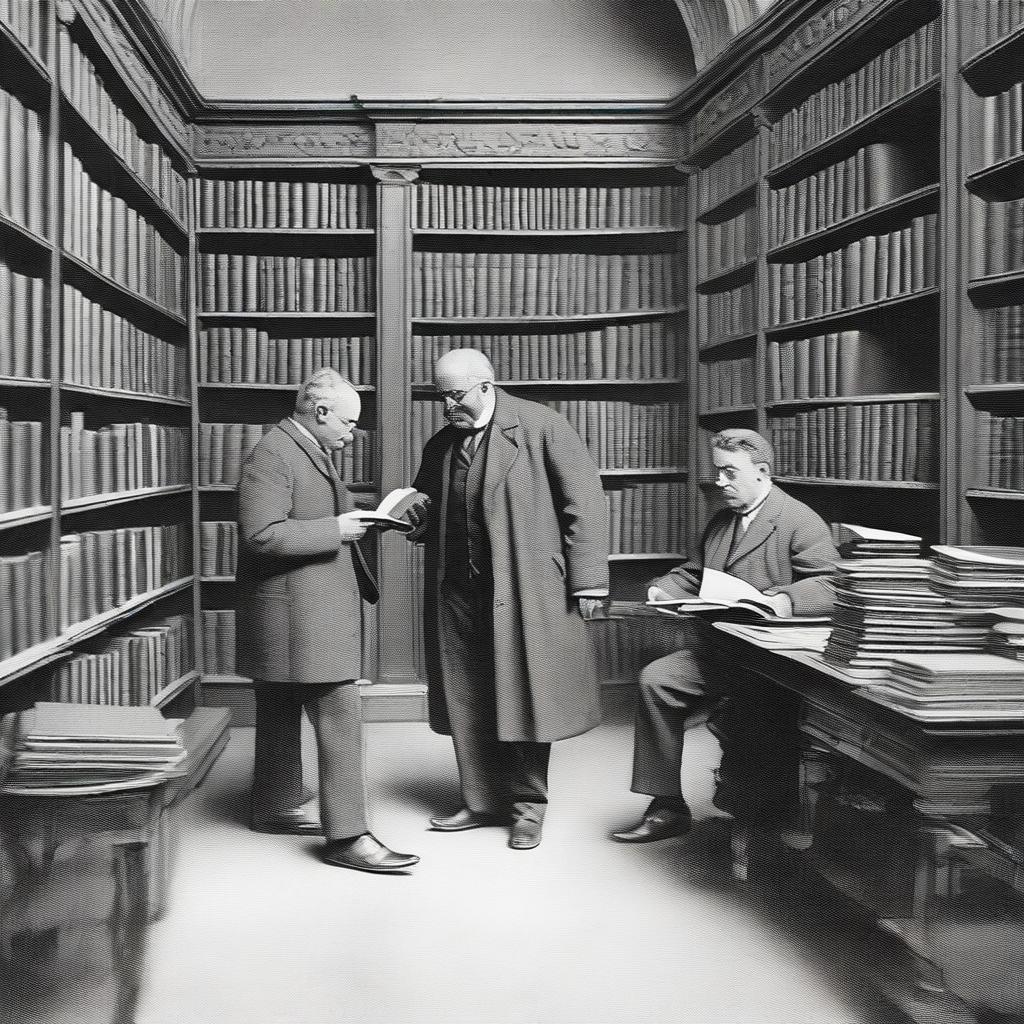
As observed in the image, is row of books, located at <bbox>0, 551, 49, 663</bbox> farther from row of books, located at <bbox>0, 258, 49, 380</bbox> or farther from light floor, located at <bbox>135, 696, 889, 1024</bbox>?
light floor, located at <bbox>135, 696, 889, 1024</bbox>

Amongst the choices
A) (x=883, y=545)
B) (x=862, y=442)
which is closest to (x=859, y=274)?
(x=862, y=442)

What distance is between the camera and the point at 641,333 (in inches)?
209

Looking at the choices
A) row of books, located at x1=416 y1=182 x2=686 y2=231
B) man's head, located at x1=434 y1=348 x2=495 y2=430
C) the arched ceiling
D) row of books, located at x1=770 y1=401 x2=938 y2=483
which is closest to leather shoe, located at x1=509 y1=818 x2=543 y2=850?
man's head, located at x1=434 y1=348 x2=495 y2=430

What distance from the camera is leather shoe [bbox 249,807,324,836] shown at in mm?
3514

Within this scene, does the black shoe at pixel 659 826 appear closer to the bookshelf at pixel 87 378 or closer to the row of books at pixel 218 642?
the bookshelf at pixel 87 378

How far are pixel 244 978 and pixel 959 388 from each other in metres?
2.49

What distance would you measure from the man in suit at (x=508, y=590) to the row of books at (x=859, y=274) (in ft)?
3.78

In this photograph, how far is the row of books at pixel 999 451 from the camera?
10.0 feet

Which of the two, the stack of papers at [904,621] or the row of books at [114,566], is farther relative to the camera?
the row of books at [114,566]

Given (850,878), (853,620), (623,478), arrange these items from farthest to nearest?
(623,478), (850,878), (853,620)

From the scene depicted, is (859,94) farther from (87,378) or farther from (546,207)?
(87,378)

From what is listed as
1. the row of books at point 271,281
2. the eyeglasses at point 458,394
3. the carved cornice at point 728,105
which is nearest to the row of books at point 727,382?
the carved cornice at point 728,105

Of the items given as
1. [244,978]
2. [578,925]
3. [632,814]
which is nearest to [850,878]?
[578,925]

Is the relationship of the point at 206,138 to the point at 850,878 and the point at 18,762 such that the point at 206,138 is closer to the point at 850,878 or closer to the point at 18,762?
the point at 18,762
